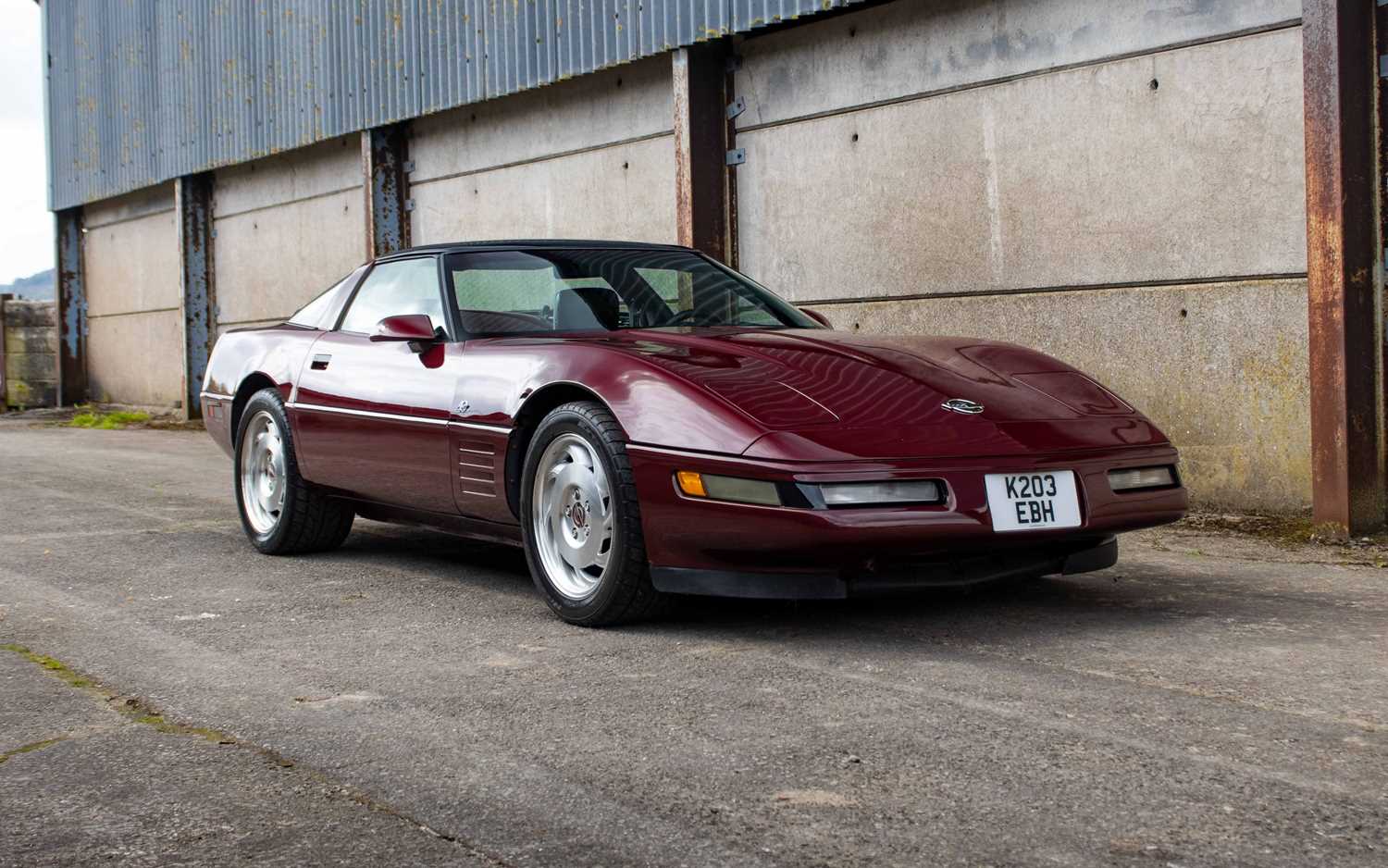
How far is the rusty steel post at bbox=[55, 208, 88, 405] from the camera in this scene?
67.8 feet

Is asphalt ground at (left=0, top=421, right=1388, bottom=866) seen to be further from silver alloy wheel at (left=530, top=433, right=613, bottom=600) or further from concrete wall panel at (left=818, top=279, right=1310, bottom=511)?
concrete wall panel at (left=818, top=279, right=1310, bottom=511)

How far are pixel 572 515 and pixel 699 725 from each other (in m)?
1.36

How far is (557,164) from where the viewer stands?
11.8m

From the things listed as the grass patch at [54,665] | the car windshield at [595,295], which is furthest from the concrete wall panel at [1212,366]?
the grass patch at [54,665]

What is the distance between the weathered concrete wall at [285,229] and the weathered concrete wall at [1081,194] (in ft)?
21.3

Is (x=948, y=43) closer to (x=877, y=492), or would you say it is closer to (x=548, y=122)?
(x=548, y=122)

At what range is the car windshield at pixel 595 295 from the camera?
5.09m

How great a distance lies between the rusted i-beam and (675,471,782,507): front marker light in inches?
137

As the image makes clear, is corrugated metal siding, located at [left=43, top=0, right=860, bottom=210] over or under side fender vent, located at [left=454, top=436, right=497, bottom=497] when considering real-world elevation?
over

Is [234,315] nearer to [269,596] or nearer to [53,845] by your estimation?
[269,596]

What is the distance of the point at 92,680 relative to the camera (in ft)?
12.4

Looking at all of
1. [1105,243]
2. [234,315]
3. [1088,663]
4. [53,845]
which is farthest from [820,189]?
[234,315]

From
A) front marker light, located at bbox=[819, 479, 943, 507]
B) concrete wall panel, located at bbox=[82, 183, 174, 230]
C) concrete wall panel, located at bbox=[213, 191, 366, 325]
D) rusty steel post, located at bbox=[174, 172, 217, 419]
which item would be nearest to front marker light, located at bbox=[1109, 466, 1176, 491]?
front marker light, located at bbox=[819, 479, 943, 507]

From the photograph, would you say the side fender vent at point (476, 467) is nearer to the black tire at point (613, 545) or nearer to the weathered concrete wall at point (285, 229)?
the black tire at point (613, 545)
